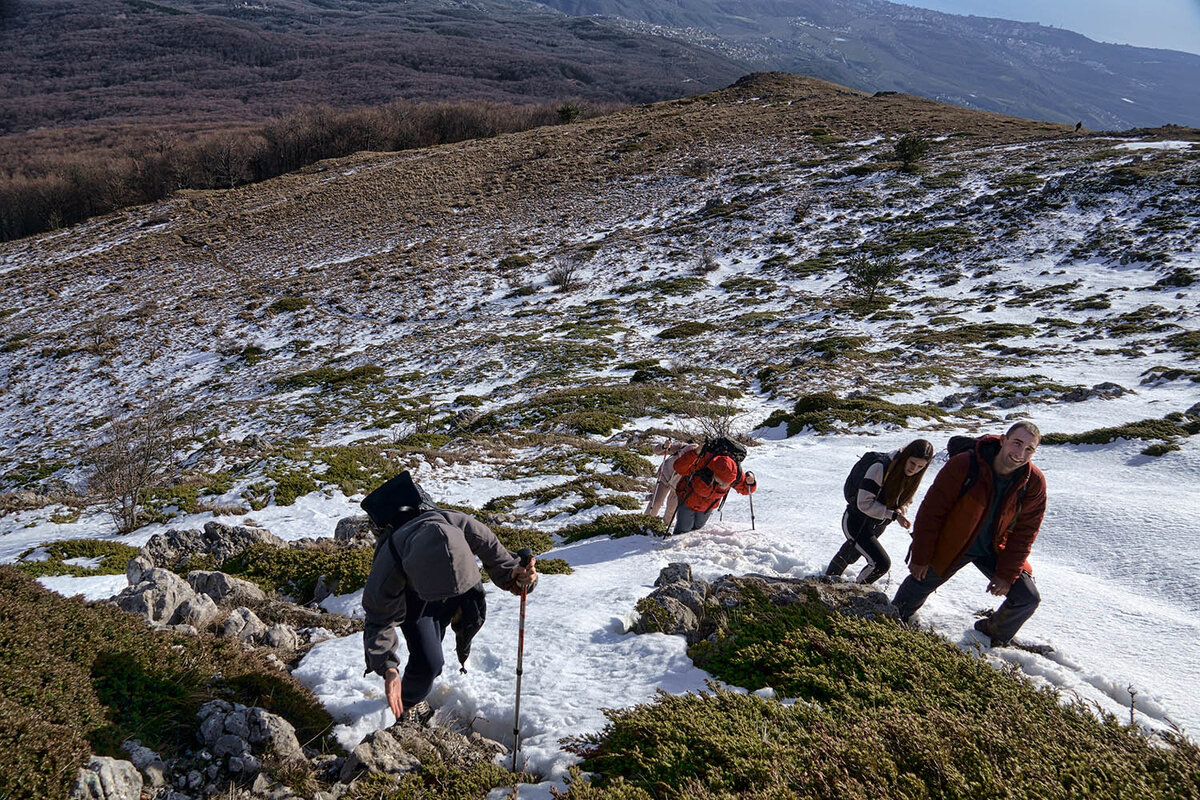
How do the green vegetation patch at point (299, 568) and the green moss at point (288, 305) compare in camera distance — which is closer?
the green vegetation patch at point (299, 568)

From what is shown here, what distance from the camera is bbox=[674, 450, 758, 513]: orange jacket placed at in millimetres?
7746

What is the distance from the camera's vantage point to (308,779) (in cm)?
366

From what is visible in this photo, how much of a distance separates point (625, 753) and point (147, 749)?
3.00 metres

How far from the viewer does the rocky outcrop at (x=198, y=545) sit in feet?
25.6

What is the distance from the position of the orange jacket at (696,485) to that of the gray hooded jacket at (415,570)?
165 inches

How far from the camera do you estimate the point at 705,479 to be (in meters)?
7.76

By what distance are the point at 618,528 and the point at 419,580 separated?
5633 mm

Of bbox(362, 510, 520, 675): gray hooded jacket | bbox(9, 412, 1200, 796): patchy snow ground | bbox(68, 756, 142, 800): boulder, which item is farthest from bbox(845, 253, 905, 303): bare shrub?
bbox(68, 756, 142, 800): boulder

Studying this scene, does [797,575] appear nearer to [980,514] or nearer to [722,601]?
[722,601]

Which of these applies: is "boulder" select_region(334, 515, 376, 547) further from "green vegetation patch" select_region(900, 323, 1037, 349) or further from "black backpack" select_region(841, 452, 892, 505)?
"green vegetation patch" select_region(900, 323, 1037, 349)

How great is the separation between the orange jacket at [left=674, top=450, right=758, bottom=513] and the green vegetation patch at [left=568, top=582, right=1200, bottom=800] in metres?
3.15

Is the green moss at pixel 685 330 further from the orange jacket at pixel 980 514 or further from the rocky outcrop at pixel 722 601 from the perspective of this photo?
the orange jacket at pixel 980 514

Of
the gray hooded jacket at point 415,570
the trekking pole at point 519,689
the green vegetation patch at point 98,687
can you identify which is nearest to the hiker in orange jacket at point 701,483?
the trekking pole at point 519,689

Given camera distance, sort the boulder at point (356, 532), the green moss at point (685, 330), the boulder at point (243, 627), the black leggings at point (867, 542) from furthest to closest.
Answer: the green moss at point (685, 330) < the boulder at point (356, 532) < the black leggings at point (867, 542) < the boulder at point (243, 627)
